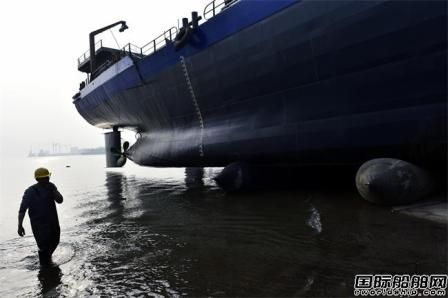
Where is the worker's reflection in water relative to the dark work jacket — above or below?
below

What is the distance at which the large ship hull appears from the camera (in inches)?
265

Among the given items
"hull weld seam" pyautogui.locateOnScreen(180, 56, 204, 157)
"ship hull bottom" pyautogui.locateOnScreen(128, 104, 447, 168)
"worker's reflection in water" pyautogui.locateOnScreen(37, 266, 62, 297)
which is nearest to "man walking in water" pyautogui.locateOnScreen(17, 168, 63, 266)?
"worker's reflection in water" pyautogui.locateOnScreen(37, 266, 62, 297)

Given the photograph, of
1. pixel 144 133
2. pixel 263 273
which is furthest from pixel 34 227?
pixel 144 133

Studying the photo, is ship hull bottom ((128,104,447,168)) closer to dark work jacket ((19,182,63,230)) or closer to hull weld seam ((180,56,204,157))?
hull weld seam ((180,56,204,157))

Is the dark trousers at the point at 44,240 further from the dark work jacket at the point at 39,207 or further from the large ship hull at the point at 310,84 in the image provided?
the large ship hull at the point at 310,84

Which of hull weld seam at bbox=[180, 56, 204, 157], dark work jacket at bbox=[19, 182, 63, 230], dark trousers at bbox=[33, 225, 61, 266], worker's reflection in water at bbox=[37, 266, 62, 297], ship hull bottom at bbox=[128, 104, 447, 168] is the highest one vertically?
hull weld seam at bbox=[180, 56, 204, 157]

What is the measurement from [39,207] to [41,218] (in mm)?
169

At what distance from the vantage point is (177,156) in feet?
41.8

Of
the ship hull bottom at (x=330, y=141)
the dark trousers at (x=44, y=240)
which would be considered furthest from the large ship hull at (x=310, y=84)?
the dark trousers at (x=44, y=240)

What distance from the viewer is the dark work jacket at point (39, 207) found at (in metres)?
4.64

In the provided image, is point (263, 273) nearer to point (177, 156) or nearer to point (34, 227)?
point (34, 227)

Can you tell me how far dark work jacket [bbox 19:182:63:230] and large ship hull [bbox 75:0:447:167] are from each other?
6183mm

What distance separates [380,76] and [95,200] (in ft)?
31.9

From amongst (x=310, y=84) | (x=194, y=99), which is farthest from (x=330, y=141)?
(x=194, y=99)
